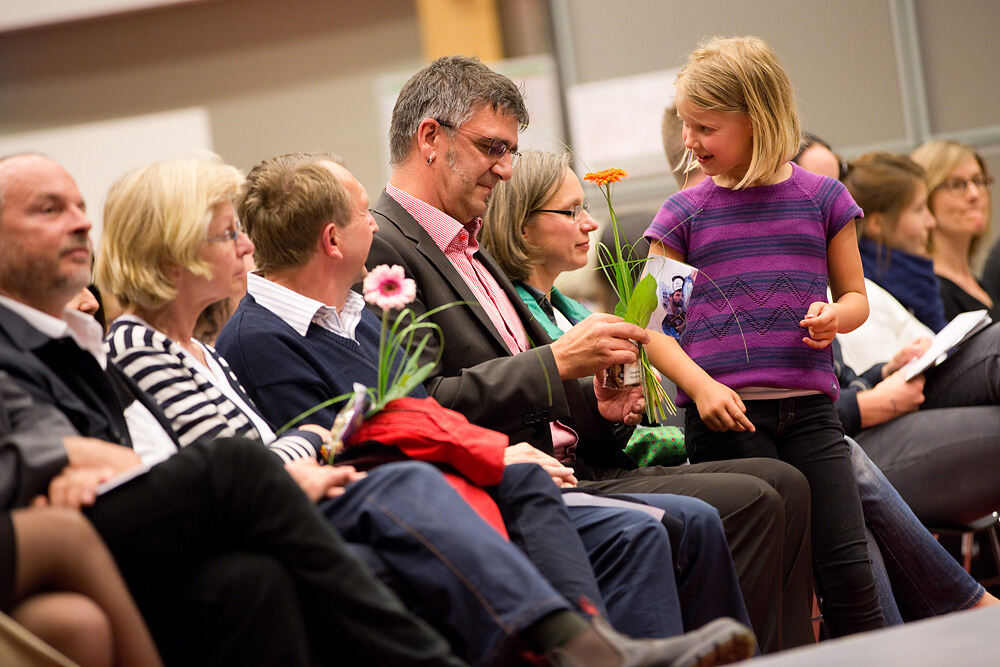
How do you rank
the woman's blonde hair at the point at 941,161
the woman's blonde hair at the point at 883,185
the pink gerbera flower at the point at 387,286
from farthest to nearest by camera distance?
the woman's blonde hair at the point at 941,161 < the woman's blonde hair at the point at 883,185 < the pink gerbera flower at the point at 387,286

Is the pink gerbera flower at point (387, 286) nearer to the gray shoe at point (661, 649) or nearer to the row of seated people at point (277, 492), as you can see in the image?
the row of seated people at point (277, 492)

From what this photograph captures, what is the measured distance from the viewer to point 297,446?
2.04 metres

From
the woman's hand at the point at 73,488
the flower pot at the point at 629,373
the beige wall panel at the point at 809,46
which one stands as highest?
the beige wall panel at the point at 809,46

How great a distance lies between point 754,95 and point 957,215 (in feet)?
7.10

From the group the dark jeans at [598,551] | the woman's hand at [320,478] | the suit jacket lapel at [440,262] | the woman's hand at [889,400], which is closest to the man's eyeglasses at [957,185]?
the woman's hand at [889,400]

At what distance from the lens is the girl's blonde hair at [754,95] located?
2561 mm

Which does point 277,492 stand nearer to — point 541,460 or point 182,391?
point 182,391

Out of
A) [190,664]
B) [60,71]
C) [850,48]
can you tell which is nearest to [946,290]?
[850,48]

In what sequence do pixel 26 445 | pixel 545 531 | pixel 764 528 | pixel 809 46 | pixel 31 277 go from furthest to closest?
pixel 809 46 < pixel 764 528 < pixel 545 531 < pixel 31 277 < pixel 26 445

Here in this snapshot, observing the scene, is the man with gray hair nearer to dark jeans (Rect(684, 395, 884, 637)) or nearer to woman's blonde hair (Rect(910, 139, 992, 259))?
dark jeans (Rect(684, 395, 884, 637))

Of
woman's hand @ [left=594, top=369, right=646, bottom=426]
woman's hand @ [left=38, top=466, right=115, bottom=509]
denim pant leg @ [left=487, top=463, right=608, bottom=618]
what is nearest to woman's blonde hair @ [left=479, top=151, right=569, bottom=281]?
woman's hand @ [left=594, top=369, right=646, bottom=426]

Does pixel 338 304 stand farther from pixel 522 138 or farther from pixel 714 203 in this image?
pixel 522 138

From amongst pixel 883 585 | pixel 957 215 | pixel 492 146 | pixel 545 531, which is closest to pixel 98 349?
pixel 545 531

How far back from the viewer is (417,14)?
7.02 meters
